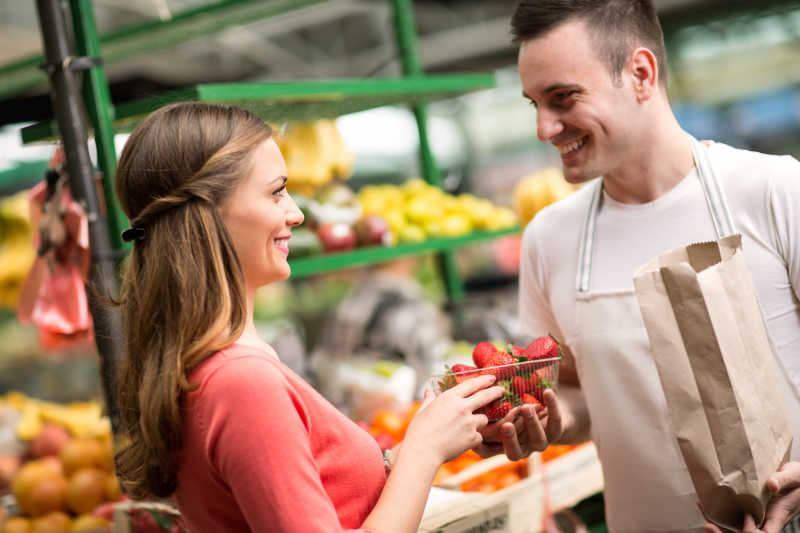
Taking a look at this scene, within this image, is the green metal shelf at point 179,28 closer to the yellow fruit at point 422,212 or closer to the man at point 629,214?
the yellow fruit at point 422,212

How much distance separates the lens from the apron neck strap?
1825 millimetres

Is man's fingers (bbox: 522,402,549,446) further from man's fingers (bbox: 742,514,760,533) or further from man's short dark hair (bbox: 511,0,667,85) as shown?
man's short dark hair (bbox: 511,0,667,85)

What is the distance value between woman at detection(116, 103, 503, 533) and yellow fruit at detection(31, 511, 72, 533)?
1.68 metres

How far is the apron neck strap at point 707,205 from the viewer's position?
1825 millimetres

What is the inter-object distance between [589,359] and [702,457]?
49 cm

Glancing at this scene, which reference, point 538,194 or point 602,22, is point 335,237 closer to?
point 538,194

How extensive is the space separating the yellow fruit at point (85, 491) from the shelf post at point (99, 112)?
98cm

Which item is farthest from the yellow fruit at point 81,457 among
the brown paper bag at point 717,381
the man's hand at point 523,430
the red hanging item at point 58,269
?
the brown paper bag at point 717,381

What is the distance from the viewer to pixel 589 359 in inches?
78.0

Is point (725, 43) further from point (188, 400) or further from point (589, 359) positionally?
point (188, 400)

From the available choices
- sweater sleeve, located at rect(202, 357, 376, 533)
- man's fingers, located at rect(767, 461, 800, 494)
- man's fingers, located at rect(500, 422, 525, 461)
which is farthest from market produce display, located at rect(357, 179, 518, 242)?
sweater sleeve, located at rect(202, 357, 376, 533)

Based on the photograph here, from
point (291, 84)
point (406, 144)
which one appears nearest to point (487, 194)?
point (406, 144)

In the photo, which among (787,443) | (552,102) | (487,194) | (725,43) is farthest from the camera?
(487,194)

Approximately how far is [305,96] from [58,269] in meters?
1.02
